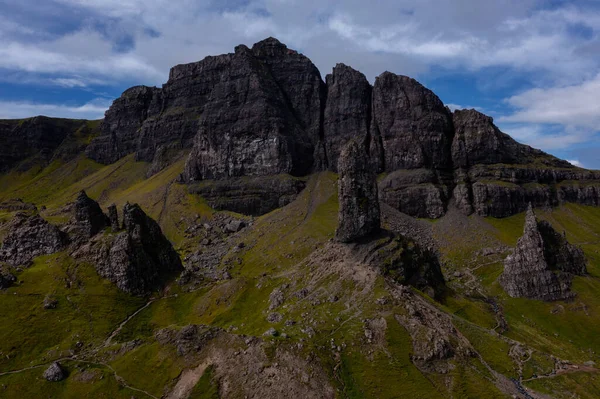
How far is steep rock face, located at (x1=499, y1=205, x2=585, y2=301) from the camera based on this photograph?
13838 cm

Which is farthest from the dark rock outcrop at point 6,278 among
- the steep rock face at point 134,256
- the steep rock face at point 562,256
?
the steep rock face at point 562,256

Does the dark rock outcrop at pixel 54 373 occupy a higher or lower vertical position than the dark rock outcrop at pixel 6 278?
lower

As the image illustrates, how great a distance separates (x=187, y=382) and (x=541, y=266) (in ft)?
411

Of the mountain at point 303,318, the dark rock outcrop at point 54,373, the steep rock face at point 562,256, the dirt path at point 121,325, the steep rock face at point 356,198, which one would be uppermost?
the steep rock face at point 356,198

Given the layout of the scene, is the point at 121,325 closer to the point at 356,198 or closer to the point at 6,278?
the point at 6,278

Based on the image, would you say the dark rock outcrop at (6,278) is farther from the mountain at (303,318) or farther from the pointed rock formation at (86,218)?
the pointed rock formation at (86,218)

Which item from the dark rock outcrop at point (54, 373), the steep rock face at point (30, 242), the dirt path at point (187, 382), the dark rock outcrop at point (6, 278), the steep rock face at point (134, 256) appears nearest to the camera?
the dirt path at point (187, 382)

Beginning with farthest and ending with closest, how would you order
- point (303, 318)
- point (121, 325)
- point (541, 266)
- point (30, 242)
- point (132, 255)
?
point (541, 266), point (30, 242), point (132, 255), point (121, 325), point (303, 318)

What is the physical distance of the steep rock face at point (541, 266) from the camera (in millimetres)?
138375

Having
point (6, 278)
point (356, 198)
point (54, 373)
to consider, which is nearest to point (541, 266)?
point (356, 198)

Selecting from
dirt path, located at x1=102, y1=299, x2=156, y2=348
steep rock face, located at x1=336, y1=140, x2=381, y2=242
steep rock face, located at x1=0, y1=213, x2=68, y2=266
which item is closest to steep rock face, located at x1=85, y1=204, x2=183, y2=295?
dirt path, located at x1=102, y1=299, x2=156, y2=348

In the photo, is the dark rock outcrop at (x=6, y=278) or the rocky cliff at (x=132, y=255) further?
the rocky cliff at (x=132, y=255)

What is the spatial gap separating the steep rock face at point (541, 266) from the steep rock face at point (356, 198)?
6817 centimetres

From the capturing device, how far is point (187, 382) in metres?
77.2
